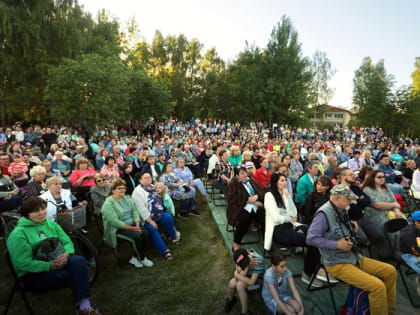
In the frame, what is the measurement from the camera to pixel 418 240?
10.4 ft

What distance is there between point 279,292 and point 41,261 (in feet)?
8.81

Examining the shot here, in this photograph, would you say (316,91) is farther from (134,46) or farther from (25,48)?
(25,48)

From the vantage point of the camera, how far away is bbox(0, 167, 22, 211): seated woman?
4258mm

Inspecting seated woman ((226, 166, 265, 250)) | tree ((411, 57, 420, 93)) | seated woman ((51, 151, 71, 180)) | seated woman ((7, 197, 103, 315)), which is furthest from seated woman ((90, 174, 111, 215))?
tree ((411, 57, 420, 93))

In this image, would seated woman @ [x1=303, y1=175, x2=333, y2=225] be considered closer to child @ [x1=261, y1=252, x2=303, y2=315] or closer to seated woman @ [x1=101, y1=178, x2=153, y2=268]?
child @ [x1=261, y1=252, x2=303, y2=315]

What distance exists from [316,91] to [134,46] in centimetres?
2881

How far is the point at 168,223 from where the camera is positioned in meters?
4.73

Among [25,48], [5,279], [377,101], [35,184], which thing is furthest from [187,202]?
[377,101]

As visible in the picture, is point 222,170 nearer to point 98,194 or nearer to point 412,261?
point 98,194

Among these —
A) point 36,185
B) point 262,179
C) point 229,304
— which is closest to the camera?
point 229,304

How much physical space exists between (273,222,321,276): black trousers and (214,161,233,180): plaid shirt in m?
2.87

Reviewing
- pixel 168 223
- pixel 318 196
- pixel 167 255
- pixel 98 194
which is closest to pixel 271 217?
pixel 318 196

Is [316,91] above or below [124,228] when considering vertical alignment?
above

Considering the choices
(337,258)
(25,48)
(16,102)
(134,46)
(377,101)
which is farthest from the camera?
(134,46)
